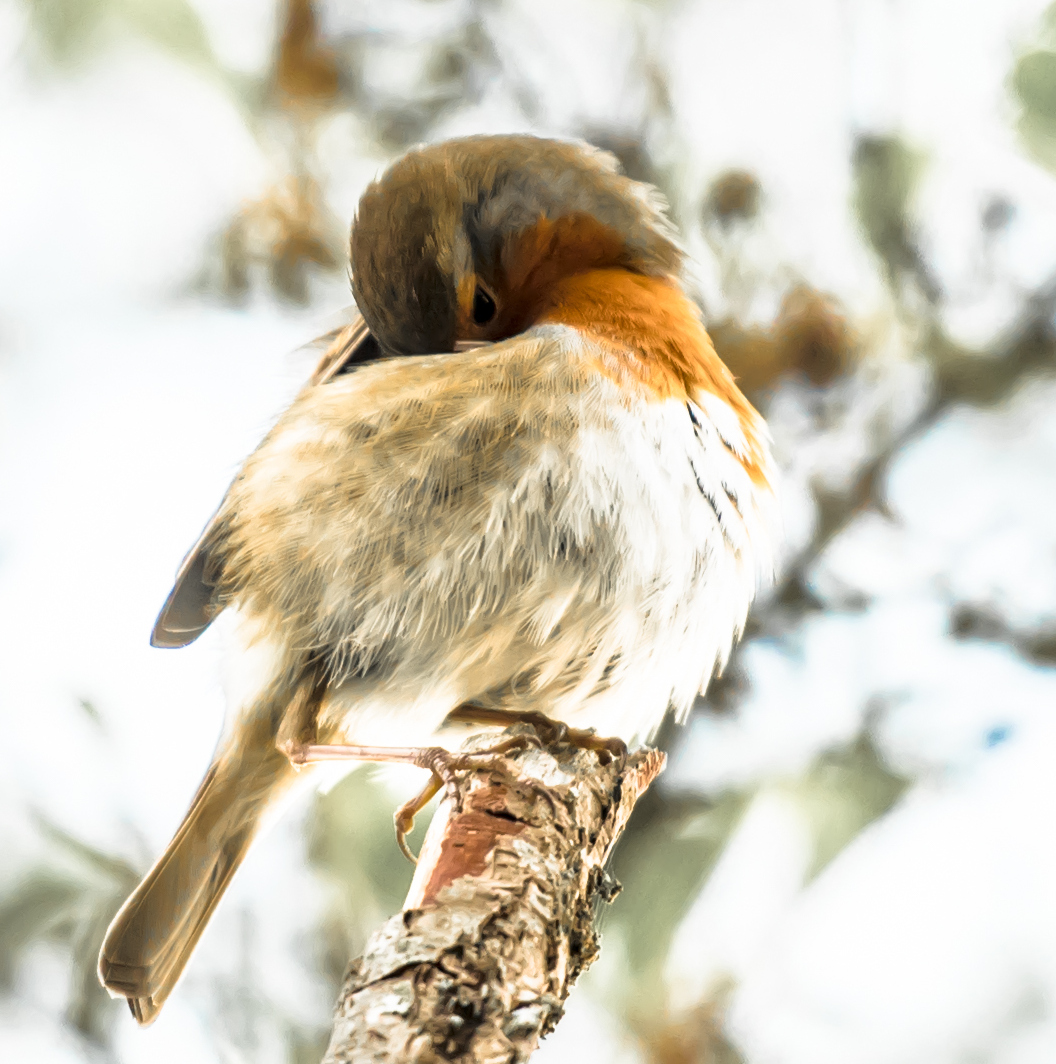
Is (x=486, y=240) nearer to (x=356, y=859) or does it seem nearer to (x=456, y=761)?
(x=456, y=761)

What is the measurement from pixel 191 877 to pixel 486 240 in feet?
5.15

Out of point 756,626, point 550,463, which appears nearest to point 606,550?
point 550,463

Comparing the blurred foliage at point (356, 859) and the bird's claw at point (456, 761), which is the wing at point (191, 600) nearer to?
the blurred foliage at point (356, 859)

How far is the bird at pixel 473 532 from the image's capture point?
1.97 metres

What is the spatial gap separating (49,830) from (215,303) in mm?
1562

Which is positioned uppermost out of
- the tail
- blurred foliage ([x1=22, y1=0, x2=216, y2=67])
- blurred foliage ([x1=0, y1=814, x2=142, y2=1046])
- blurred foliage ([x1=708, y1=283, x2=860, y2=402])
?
blurred foliage ([x1=22, y1=0, x2=216, y2=67])

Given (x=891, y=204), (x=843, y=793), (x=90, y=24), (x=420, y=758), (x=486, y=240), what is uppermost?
(x=90, y=24)

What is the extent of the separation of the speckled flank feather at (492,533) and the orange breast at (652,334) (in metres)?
0.05

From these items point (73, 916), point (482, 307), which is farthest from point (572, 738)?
point (73, 916)

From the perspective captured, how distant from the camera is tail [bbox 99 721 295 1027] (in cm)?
221

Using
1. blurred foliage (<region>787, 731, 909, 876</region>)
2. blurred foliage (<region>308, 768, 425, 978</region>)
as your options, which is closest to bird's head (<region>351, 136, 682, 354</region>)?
blurred foliage (<region>308, 768, 425, 978</region>)

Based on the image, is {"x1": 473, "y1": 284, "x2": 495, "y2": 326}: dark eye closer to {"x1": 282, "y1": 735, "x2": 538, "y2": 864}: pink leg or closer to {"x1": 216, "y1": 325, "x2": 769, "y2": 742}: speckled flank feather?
{"x1": 216, "y1": 325, "x2": 769, "y2": 742}: speckled flank feather

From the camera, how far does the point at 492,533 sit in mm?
1952

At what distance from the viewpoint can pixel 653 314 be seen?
228 cm
